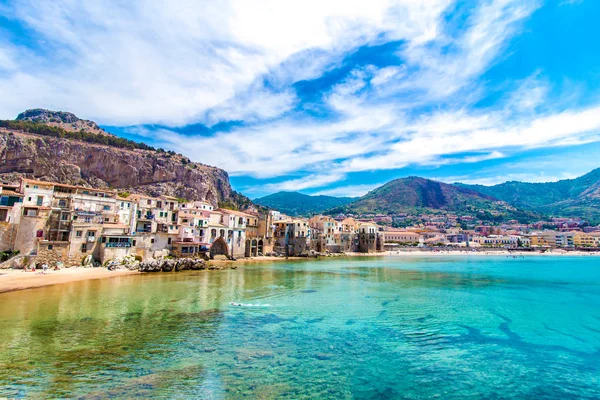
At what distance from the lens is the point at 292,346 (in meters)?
13.3

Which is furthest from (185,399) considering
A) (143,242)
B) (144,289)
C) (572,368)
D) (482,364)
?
(143,242)

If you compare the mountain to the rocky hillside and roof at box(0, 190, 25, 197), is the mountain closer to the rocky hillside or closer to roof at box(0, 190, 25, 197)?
the rocky hillside

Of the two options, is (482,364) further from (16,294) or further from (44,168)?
(44,168)

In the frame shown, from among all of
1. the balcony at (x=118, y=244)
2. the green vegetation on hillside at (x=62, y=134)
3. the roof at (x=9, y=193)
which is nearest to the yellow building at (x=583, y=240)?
the balcony at (x=118, y=244)

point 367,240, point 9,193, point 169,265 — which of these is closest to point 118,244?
point 169,265

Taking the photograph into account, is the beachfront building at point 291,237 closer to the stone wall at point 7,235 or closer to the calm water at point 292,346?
the stone wall at point 7,235

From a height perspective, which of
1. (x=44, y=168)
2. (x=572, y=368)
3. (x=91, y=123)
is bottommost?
(x=572, y=368)

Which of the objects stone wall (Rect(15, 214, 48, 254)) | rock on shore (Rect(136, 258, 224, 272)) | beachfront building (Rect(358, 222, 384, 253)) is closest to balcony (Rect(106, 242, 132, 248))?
rock on shore (Rect(136, 258, 224, 272))

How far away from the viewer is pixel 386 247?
110m

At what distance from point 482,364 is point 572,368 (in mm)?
3199

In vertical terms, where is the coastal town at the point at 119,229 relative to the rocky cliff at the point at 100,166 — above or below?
below

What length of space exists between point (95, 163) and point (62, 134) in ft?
45.3

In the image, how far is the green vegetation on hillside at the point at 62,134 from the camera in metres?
94.1

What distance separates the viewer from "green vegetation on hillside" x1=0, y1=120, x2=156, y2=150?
9412 centimetres
